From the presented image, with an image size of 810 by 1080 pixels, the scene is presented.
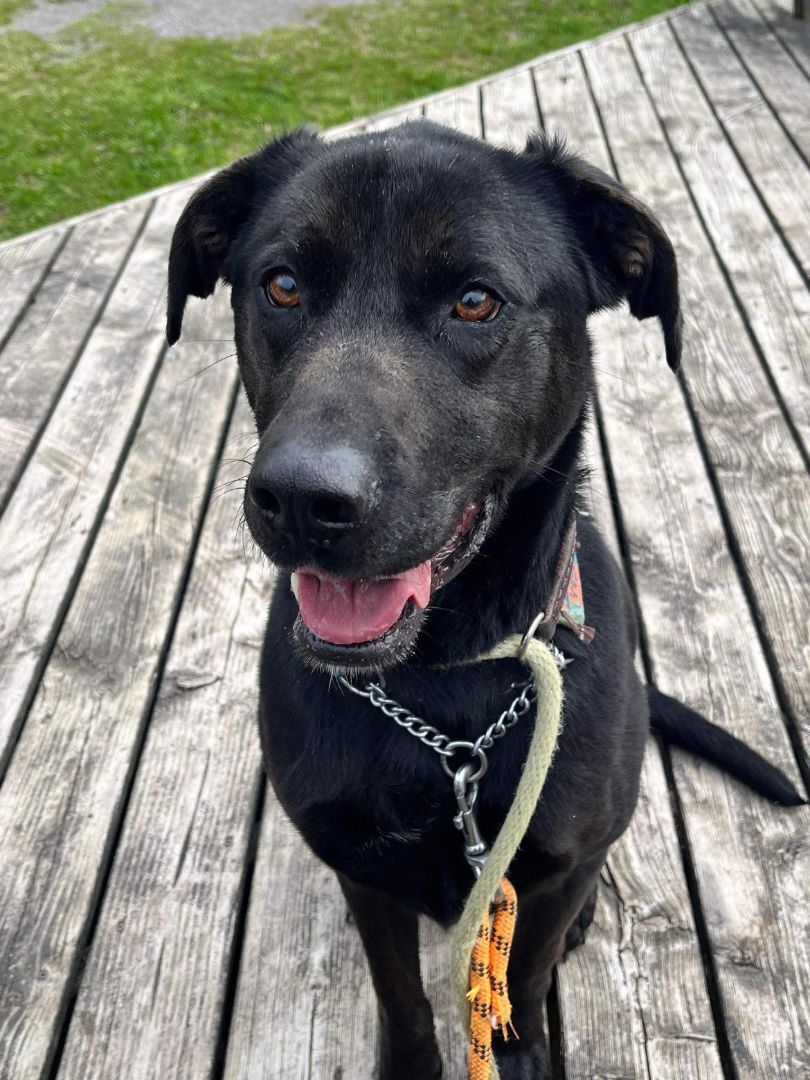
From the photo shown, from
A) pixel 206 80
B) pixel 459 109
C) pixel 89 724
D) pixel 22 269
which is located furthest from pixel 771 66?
pixel 89 724

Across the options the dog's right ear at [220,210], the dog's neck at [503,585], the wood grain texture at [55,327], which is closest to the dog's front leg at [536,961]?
the dog's neck at [503,585]

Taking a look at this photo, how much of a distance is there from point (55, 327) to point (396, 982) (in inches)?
112

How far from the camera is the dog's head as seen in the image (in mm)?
1334

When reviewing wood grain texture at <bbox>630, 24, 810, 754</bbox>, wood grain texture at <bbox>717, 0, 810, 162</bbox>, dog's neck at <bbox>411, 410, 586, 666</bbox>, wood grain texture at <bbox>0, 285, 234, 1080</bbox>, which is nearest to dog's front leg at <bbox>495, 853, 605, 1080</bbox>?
dog's neck at <bbox>411, 410, 586, 666</bbox>

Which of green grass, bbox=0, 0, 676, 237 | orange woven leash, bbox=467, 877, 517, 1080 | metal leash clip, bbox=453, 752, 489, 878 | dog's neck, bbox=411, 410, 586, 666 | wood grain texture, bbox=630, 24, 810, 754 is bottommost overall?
green grass, bbox=0, 0, 676, 237

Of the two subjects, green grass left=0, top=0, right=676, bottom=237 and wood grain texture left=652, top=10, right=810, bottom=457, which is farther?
green grass left=0, top=0, right=676, bottom=237

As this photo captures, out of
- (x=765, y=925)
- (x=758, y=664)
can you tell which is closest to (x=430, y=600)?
(x=765, y=925)

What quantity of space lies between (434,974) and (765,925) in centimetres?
64

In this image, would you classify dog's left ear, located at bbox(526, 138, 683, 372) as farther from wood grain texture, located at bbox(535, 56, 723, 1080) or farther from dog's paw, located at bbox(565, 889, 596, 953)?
dog's paw, located at bbox(565, 889, 596, 953)

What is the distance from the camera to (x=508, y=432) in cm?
154

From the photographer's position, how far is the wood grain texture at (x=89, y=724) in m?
1.95

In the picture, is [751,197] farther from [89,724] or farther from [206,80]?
[206,80]

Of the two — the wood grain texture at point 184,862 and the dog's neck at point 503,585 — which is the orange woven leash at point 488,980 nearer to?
the dog's neck at point 503,585

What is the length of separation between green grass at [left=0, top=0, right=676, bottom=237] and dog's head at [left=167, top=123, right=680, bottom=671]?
402cm
